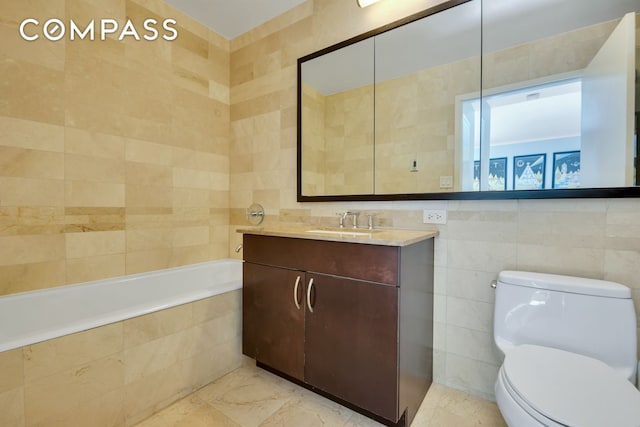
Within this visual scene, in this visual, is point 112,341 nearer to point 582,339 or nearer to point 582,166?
point 582,339

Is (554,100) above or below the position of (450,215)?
above

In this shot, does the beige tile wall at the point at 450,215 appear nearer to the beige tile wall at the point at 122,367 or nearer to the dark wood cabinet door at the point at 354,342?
the dark wood cabinet door at the point at 354,342

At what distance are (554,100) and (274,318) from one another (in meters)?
1.85

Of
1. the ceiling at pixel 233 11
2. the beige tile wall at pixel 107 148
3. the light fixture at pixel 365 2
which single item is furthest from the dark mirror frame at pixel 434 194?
the beige tile wall at pixel 107 148

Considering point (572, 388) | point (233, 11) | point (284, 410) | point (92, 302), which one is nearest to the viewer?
point (572, 388)

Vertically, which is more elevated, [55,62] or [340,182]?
[55,62]

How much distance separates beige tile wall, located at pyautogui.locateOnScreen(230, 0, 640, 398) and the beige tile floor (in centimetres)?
13

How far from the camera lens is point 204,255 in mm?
2520

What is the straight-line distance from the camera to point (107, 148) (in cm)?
191

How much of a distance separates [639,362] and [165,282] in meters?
2.72

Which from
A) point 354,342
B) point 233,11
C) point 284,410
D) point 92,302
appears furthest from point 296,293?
point 233,11

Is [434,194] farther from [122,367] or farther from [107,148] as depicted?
[107,148]

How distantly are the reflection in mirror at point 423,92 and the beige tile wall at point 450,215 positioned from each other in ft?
0.50

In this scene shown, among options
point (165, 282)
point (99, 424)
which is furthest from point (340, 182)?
point (99, 424)
